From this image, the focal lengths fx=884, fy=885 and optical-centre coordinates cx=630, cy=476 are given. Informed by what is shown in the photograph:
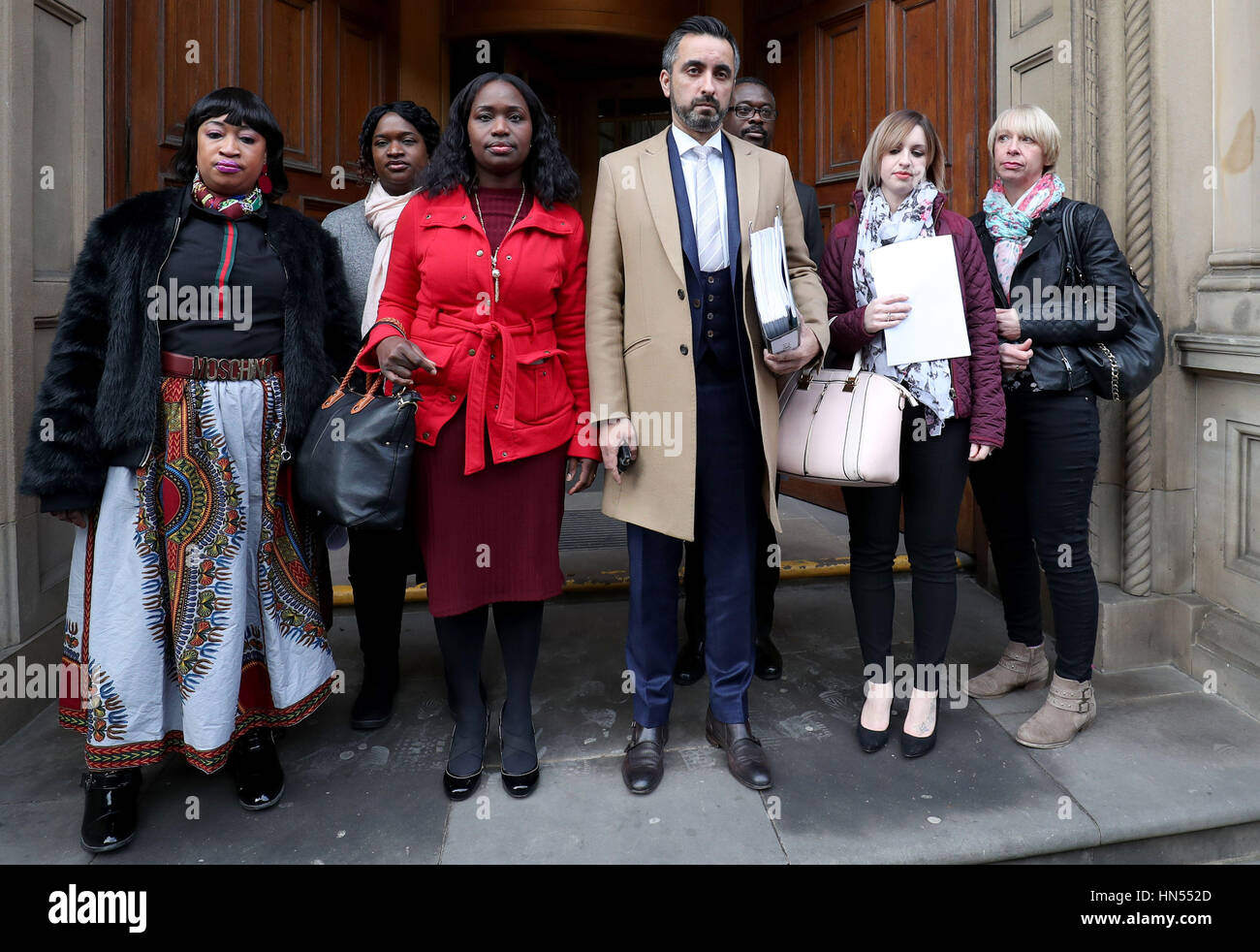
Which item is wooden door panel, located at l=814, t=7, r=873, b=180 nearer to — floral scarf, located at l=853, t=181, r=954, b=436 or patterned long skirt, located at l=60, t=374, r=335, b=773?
floral scarf, located at l=853, t=181, r=954, b=436

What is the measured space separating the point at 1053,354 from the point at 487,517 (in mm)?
1739

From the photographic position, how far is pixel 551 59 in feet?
23.7

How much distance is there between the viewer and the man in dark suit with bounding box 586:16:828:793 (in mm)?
2367

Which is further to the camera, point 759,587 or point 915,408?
point 759,587

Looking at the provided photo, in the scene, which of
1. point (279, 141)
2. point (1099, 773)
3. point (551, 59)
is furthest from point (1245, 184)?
point (551, 59)

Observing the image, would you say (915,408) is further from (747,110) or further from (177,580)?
(177,580)

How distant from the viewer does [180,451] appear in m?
2.30

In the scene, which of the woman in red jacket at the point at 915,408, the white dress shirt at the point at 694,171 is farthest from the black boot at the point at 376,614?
the woman in red jacket at the point at 915,408

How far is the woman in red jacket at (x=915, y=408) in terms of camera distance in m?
2.53

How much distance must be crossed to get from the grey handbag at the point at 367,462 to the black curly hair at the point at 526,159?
2.01ft

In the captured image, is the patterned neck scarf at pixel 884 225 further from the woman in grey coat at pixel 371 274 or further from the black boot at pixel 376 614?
the black boot at pixel 376 614

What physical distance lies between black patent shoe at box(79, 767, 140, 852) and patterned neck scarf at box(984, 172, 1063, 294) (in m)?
2.87

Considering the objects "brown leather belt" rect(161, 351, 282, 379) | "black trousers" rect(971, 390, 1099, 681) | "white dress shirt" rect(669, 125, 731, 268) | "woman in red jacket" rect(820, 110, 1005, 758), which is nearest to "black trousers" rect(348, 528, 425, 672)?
"brown leather belt" rect(161, 351, 282, 379)

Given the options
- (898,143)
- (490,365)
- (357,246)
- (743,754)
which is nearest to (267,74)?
(357,246)
